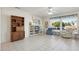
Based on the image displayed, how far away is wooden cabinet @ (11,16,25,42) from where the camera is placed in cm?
736

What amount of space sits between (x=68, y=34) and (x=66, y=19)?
3.79 feet

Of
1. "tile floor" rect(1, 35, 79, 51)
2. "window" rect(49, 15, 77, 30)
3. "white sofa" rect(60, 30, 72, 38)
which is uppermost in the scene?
"window" rect(49, 15, 77, 30)

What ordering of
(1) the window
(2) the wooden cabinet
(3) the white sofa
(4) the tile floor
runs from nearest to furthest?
(4) the tile floor, (2) the wooden cabinet, (1) the window, (3) the white sofa

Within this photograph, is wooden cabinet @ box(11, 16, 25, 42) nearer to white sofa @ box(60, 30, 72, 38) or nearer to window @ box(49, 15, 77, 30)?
window @ box(49, 15, 77, 30)

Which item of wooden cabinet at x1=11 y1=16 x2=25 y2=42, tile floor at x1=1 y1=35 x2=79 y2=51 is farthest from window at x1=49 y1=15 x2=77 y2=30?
wooden cabinet at x1=11 y1=16 x2=25 y2=42

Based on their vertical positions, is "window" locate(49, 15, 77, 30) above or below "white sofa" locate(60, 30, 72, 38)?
above

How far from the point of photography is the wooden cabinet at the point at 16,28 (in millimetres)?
7364

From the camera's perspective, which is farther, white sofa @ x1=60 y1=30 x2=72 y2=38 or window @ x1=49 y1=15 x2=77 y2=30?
white sofa @ x1=60 y1=30 x2=72 y2=38

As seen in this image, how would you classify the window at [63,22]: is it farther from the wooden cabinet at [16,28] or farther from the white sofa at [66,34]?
the wooden cabinet at [16,28]

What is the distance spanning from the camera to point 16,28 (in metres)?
7.75

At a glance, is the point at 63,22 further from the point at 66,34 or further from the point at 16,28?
the point at 16,28

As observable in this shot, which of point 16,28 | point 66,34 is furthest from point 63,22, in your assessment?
point 16,28
